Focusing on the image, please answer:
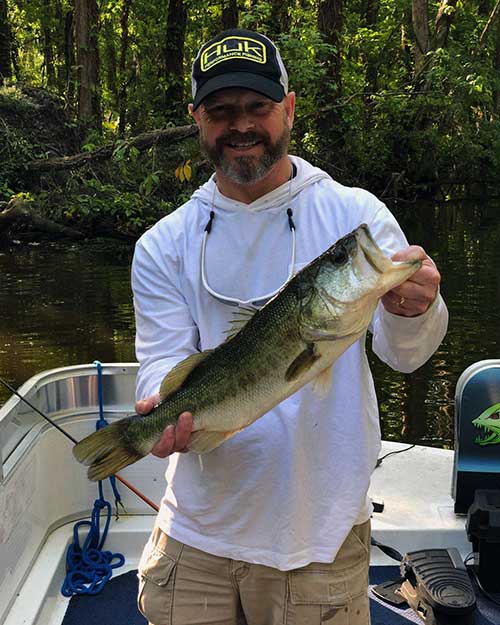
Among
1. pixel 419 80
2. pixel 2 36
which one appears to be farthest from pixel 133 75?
pixel 419 80

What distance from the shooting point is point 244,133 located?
2.26 meters

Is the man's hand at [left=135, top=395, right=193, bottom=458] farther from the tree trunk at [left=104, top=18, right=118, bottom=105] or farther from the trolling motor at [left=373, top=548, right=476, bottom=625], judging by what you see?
the tree trunk at [left=104, top=18, right=118, bottom=105]

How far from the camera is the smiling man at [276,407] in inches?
82.0

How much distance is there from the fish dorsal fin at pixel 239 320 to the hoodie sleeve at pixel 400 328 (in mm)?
390

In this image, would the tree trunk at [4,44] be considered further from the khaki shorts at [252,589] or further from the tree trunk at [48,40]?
the khaki shorts at [252,589]

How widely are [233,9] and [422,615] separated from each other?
71.1 ft

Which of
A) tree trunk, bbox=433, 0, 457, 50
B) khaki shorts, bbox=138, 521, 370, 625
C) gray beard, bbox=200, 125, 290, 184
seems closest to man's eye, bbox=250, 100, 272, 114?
gray beard, bbox=200, 125, 290, 184

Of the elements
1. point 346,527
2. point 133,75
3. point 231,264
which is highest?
point 133,75

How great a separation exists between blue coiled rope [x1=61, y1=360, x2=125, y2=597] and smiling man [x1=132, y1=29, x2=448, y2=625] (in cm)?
165

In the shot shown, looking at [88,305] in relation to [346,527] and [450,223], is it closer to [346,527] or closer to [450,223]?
[346,527]

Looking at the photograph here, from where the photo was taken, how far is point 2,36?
901 inches

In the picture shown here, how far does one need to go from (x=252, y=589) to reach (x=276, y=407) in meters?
0.57

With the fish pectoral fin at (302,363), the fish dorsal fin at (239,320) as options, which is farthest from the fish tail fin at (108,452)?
the fish pectoral fin at (302,363)

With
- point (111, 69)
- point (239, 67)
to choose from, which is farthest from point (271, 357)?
point (111, 69)
